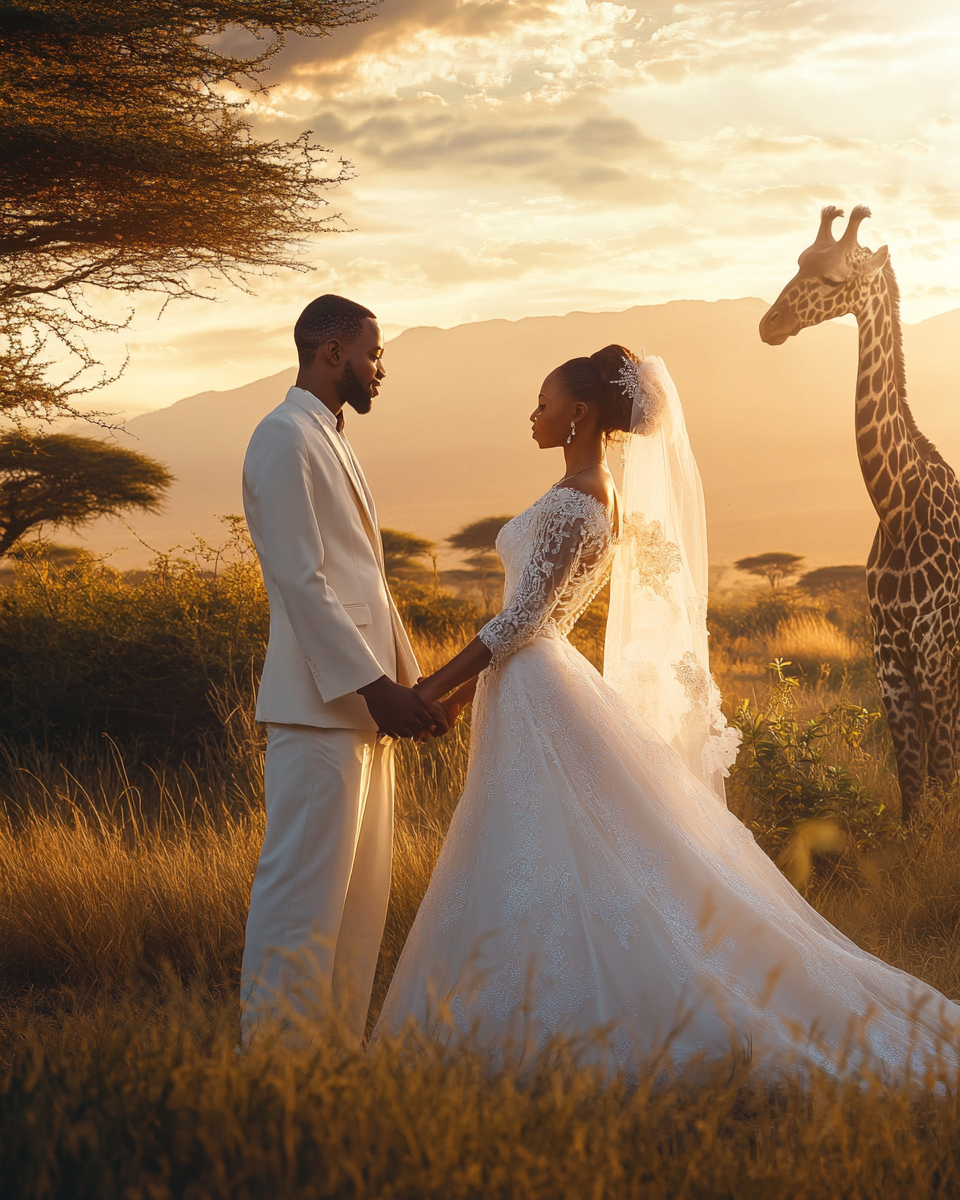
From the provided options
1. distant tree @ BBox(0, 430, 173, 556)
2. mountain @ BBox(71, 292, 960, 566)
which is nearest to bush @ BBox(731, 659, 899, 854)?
distant tree @ BBox(0, 430, 173, 556)

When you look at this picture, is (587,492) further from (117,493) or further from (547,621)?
(117,493)

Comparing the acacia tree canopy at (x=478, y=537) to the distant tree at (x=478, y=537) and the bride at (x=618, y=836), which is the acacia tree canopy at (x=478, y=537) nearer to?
the distant tree at (x=478, y=537)

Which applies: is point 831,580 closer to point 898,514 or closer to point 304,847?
point 898,514

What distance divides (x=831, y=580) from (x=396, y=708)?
30.2 metres

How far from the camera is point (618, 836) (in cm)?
310

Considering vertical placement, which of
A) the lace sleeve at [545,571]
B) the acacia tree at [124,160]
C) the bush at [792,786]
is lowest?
the bush at [792,786]

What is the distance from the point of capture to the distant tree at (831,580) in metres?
30.6

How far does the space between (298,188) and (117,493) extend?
285 inches

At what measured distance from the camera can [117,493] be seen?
50.2 ft

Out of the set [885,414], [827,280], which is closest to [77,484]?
[827,280]

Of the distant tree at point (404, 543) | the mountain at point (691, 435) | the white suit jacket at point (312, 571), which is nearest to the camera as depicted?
the white suit jacket at point (312, 571)

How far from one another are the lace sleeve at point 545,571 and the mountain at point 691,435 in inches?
2418

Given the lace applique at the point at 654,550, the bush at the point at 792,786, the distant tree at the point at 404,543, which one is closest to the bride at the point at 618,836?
the lace applique at the point at 654,550

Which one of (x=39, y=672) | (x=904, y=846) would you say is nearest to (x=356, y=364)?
(x=904, y=846)
